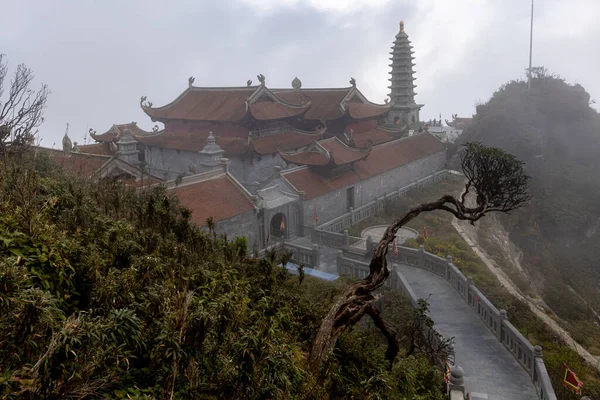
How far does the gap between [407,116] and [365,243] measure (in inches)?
1012

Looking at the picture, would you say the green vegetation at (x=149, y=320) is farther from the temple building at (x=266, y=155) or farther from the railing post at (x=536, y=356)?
the temple building at (x=266, y=155)

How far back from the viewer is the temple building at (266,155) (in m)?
20.7

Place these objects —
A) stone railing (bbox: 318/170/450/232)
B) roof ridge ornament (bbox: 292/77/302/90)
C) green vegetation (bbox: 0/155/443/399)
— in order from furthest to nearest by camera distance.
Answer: roof ridge ornament (bbox: 292/77/302/90), stone railing (bbox: 318/170/450/232), green vegetation (bbox: 0/155/443/399)

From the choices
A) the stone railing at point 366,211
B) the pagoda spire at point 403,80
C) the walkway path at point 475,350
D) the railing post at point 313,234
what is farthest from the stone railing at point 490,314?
the pagoda spire at point 403,80

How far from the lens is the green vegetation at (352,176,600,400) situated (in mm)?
13758

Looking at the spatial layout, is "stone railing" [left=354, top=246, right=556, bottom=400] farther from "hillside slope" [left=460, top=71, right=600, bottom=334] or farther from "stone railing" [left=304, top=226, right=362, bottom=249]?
"hillside slope" [left=460, top=71, right=600, bottom=334]

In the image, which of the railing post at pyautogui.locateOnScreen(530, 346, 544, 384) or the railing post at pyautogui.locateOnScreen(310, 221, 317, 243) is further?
the railing post at pyautogui.locateOnScreen(310, 221, 317, 243)

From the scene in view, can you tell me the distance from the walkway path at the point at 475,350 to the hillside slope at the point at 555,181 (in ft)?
25.3

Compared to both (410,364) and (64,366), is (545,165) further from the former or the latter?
(64,366)

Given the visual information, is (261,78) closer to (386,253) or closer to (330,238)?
(330,238)

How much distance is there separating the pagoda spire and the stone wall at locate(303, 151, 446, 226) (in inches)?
321

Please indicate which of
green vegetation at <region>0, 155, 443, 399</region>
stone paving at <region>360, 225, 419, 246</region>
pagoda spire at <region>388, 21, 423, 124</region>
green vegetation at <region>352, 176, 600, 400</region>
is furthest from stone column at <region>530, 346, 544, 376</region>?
pagoda spire at <region>388, 21, 423, 124</region>

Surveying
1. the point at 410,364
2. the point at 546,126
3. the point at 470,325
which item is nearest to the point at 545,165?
the point at 546,126

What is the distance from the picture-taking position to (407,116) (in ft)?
151
